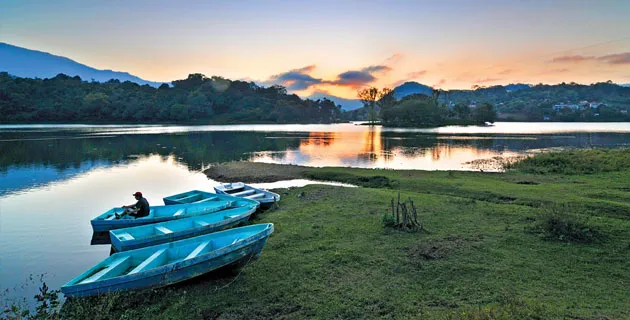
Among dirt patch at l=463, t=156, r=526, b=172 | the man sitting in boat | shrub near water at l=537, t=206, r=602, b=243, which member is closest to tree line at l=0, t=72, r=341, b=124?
dirt patch at l=463, t=156, r=526, b=172

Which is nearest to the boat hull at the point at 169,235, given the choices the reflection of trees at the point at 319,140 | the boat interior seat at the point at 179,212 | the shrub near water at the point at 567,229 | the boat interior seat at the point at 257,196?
the boat interior seat at the point at 179,212

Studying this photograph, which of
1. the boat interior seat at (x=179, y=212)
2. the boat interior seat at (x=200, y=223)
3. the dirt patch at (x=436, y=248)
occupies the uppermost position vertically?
the boat interior seat at (x=179, y=212)

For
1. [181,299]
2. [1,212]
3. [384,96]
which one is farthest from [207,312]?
[384,96]

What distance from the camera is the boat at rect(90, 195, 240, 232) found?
14992mm

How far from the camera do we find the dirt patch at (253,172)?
3073 cm

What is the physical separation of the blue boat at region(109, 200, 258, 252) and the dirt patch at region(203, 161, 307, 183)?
13.9 m

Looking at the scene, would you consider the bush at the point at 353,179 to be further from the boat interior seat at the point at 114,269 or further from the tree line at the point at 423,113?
the tree line at the point at 423,113

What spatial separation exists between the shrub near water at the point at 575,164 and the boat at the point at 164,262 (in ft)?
91.6

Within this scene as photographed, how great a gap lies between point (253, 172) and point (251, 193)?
38.8 feet

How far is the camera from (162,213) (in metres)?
16.6

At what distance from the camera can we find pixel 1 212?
781 inches

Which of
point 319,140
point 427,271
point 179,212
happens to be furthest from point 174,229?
point 319,140

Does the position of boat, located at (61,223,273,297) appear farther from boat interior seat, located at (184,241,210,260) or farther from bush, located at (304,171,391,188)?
bush, located at (304,171,391,188)

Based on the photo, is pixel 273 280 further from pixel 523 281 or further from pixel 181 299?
pixel 523 281
